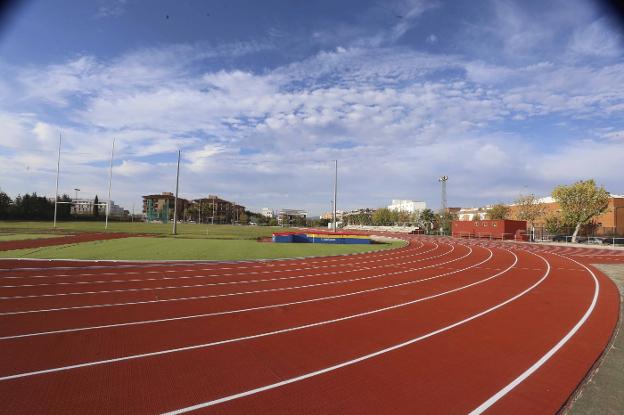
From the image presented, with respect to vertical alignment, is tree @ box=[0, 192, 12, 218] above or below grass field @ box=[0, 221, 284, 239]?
above

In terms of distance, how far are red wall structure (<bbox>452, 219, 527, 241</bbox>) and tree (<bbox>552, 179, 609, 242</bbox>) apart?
18.2 ft

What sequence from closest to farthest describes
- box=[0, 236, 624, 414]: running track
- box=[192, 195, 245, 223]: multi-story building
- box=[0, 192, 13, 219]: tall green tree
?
box=[0, 236, 624, 414]: running track < box=[0, 192, 13, 219]: tall green tree < box=[192, 195, 245, 223]: multi-story building

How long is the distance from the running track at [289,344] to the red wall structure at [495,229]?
3667 cm

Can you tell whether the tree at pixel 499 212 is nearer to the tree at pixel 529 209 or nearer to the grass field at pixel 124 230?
the tree at pixel 529 209

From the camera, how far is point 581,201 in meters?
41.9

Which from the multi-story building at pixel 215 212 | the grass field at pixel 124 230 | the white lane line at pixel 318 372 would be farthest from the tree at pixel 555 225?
the multi-story building at pixel 215 212

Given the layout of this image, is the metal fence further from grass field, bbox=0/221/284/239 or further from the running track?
grass field, bbox=0/221/284/239

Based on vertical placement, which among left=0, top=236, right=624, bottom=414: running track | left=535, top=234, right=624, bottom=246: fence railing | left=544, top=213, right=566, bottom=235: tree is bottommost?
left=0, top=236, right=624, bottom=414: running track

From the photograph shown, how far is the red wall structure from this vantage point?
154 ft

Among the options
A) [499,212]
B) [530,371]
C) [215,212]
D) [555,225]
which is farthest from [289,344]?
[215,212]

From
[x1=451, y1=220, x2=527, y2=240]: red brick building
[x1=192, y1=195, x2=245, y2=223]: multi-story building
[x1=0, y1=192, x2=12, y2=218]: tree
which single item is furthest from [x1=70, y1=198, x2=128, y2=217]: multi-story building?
[x1=451, y1=220, x2=527, y2=240]: red brick building

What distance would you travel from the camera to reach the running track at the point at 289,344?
179 inches

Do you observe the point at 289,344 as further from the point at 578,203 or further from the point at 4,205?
the point at 4,205

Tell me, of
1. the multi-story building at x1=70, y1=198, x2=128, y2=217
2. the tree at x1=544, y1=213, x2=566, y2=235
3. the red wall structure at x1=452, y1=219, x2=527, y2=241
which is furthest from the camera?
the multi-story building at x1=70, y1=198, x2=128, y2=217
